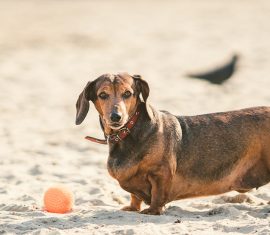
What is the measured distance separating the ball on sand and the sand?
0.38 ft

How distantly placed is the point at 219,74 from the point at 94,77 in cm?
271

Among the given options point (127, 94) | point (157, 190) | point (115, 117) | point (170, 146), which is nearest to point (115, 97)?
point (127, 94)

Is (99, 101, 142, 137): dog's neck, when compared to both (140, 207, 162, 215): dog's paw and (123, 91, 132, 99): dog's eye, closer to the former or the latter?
(123, 91, 132, 99): dog's eye

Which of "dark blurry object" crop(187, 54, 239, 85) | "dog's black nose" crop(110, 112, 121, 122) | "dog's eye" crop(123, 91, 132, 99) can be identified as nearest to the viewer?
"dog's black nose" crop(110, 112, 121, 122)

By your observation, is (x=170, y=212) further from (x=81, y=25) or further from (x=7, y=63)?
(x=81, y=25)

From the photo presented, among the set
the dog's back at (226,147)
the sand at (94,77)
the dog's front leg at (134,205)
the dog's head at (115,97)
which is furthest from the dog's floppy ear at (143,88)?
the sand at (94,77)

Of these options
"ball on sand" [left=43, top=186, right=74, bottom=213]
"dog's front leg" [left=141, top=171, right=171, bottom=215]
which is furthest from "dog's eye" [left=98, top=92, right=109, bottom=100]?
"ball on sand" [left=43, top=186, right=74, bottom=213]

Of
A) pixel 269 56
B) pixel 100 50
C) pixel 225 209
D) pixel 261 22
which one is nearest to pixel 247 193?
pixel 225 209

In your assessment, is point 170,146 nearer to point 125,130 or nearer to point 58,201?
point 125,130

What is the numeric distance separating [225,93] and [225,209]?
7.04 meters

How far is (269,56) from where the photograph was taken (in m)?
17.1

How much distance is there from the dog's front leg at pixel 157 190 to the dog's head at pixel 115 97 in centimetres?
60

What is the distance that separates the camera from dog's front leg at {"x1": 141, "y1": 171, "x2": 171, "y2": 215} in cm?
659

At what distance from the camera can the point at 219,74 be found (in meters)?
15.0
